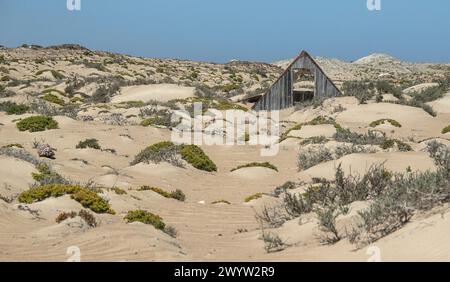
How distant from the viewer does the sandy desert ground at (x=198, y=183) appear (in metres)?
7.93

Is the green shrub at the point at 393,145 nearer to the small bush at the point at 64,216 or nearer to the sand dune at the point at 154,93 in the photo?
the small bush at the point at 64,216

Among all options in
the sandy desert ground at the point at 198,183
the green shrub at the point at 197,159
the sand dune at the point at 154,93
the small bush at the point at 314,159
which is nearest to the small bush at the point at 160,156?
the green shrub at the point at 197,159

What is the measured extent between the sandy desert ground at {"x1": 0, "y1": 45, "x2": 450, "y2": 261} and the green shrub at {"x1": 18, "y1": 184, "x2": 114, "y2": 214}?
0.52 feet

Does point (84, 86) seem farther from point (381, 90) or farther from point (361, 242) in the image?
point (361, 242)

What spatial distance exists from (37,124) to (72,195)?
494 inches

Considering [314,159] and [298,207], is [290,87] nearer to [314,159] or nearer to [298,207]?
[314,159]

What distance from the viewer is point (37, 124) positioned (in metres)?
23.0

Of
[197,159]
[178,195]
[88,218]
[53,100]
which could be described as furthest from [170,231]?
[53,100]

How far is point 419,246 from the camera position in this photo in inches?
264

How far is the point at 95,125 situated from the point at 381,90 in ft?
59.8

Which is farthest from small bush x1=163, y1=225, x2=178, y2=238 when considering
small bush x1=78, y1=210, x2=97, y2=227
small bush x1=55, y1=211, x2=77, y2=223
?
small bush x1=55, y1=211, x2=77, y2=223

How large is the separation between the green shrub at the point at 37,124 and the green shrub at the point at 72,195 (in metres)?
11.7

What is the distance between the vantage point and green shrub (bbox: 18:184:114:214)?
1115cm
